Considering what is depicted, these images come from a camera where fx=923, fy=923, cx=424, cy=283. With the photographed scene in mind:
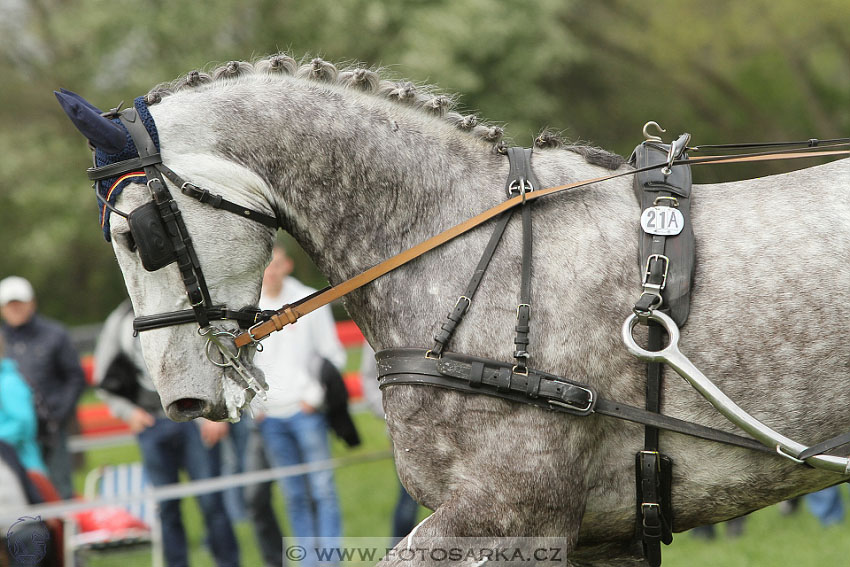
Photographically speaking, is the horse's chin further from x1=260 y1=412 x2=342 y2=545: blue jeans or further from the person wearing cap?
the person wearing cap

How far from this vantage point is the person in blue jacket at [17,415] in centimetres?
731

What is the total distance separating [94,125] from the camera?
3.15 m

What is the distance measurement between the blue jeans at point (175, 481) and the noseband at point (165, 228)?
419 centimetres

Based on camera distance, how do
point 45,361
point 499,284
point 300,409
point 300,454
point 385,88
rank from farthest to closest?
1. point 45,361
2. point 300,454
3. point 300,409
4. point 385,88
5. point 499,284

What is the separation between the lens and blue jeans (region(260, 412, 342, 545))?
7207mm

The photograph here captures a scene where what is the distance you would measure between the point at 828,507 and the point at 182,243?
653 centimetres

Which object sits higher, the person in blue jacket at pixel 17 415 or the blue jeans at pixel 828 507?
the person in blue jacket at pixel 17 415

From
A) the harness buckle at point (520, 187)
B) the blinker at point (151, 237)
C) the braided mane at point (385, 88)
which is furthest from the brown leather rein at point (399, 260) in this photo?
the blinker at point (151, 237)

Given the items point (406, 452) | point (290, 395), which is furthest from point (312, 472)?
point (406, 452)

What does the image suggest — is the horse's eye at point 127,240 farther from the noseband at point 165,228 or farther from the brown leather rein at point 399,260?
the brown leather rein at point 399,260

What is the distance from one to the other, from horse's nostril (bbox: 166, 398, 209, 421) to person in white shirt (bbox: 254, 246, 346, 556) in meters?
3.66

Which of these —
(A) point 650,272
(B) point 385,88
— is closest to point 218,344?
(B) point 385,88

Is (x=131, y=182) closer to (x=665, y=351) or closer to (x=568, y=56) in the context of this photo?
(x=665, y=351)

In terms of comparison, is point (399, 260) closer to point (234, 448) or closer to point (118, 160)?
point (118, 160)
